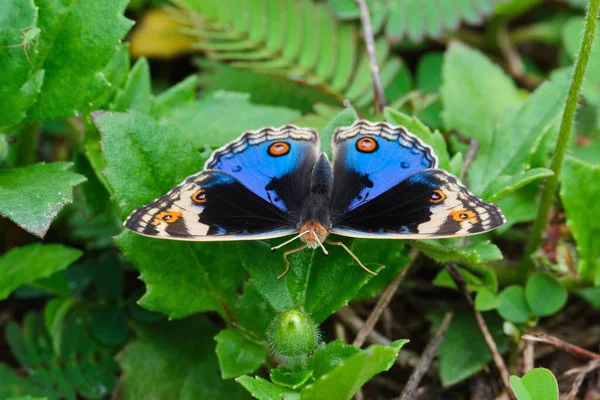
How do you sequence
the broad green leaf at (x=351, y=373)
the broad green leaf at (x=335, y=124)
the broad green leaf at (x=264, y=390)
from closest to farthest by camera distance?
the broad green leaf at (x=351, y=373) → the broad green leaf at (x=264, y=390) → the broad green leaf at (x=335, y=124)

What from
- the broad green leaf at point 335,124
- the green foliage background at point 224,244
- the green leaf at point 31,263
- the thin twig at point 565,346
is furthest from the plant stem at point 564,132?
the green leaf at point 31,263

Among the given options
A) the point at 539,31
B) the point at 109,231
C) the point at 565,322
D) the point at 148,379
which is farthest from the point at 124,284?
the point at 539,31

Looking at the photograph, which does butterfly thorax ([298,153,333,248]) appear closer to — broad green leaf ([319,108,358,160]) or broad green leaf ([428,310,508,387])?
broad green leaf ([319,108,358,160])

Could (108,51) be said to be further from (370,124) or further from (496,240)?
(496,240)

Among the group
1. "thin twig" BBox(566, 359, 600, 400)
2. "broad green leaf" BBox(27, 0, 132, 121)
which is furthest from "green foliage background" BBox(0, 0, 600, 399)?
"thin twig" BBox(566, 359, 600, 400)

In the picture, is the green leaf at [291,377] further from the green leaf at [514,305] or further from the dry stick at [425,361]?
the green leaf at [514,305]

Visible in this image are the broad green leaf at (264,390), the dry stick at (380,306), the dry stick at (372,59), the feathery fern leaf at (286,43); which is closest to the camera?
the broad green leaf at (264,390)

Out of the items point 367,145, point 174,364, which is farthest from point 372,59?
point 174,364

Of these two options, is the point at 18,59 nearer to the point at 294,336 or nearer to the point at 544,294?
the point at 294,336
